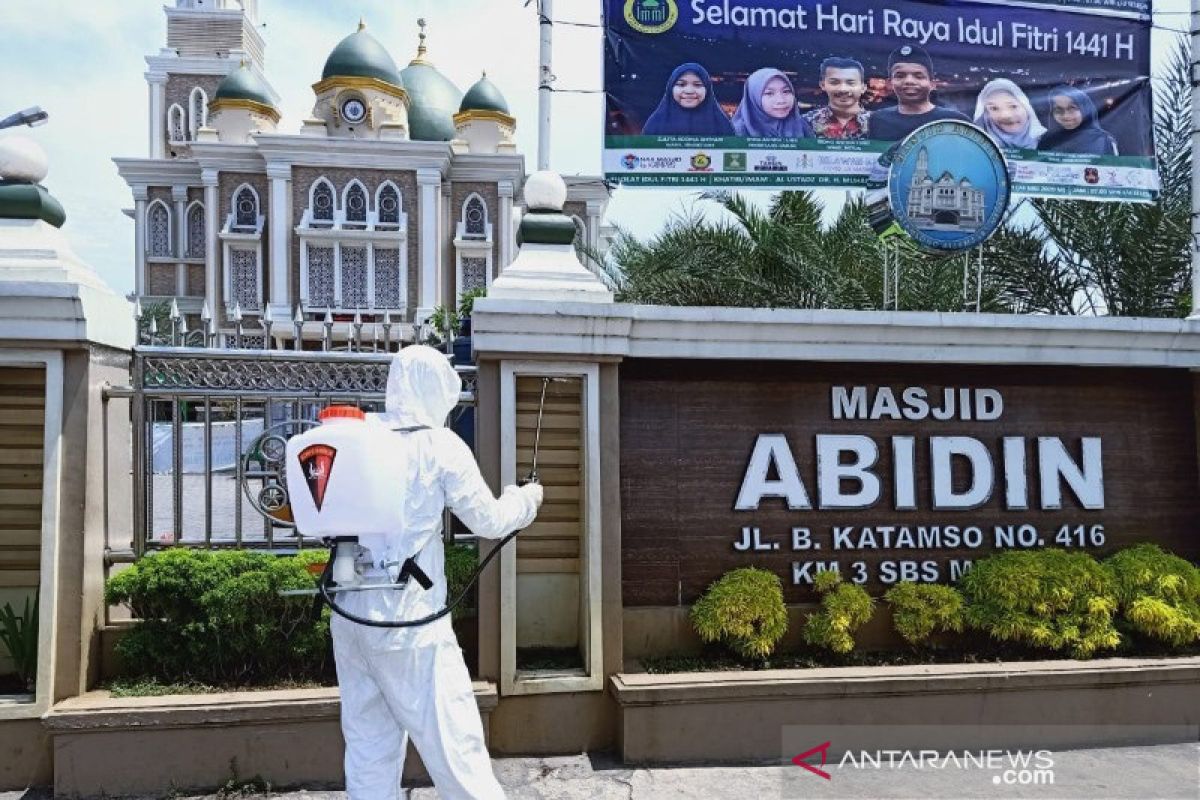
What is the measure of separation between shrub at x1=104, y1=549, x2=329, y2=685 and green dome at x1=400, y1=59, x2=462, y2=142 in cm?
3561

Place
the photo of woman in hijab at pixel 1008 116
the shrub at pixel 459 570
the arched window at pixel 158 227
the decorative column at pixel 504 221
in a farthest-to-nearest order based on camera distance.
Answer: the arched window at pixel 158 227 < the decorative column at pixel 504 221 < the photo of woman in hijab at pixel 1008 116 < the shrub at pixel 459 570

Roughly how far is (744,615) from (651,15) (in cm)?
412

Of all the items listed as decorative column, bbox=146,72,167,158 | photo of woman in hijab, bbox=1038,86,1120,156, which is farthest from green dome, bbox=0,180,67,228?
decorative column, bbox=146,72,167,158

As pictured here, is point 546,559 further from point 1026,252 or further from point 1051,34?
point 1026,252

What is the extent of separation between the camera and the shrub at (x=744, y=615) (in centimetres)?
479

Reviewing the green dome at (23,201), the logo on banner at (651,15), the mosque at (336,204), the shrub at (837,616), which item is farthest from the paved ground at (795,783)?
the mosque at (336,204)

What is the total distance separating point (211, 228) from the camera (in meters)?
34.4

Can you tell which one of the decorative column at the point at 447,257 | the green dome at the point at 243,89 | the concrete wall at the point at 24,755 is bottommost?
the concrete wall at the point at 24,755

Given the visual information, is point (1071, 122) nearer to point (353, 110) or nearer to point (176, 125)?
point (353, 110)

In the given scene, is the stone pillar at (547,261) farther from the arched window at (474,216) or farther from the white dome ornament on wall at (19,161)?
the arched window at (474,216)

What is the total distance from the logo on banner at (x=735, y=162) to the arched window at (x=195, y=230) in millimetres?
34517

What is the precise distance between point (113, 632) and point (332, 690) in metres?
1.23

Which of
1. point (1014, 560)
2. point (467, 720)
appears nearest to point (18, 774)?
point (467, 720)

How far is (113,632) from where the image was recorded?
460 centimetres
